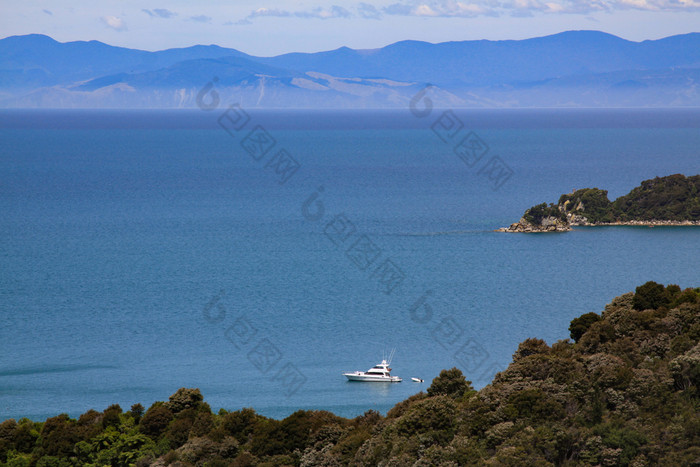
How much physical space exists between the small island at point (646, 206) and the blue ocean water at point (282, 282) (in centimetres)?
407

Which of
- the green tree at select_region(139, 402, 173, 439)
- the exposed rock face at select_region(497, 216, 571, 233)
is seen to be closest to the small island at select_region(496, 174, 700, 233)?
the exposed rock face at select_region(497, 216, 571, 233)

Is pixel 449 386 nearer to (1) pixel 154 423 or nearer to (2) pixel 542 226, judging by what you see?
(1) pixel 154 423

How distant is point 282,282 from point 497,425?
1799 inches

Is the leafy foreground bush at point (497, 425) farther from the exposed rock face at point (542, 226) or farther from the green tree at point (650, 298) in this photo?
the exposed rock face at point (542, 226)

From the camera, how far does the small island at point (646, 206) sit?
93750mm

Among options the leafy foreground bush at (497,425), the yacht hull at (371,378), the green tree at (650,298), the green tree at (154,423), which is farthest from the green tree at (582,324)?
the green tree at (154,423)

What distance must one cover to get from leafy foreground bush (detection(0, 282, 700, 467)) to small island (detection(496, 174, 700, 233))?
6471cm

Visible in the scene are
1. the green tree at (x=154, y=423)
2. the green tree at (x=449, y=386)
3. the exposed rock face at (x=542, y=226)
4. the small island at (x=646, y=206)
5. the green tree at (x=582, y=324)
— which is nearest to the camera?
the green tree at (x=154, y=423)

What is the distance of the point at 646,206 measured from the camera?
95.1m

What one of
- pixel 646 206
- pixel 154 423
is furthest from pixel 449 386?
pixel 646 206

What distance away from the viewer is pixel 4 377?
4712 centimetres

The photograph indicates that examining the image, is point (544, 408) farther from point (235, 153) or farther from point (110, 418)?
point (235, 153)

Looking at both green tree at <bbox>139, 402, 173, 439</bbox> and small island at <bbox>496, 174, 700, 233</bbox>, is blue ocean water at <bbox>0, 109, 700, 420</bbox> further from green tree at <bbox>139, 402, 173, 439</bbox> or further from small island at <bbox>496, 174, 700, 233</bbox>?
green tree at <bbox>139, 402, 173, 439</bbox>

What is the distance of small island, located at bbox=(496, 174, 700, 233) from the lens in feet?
308
